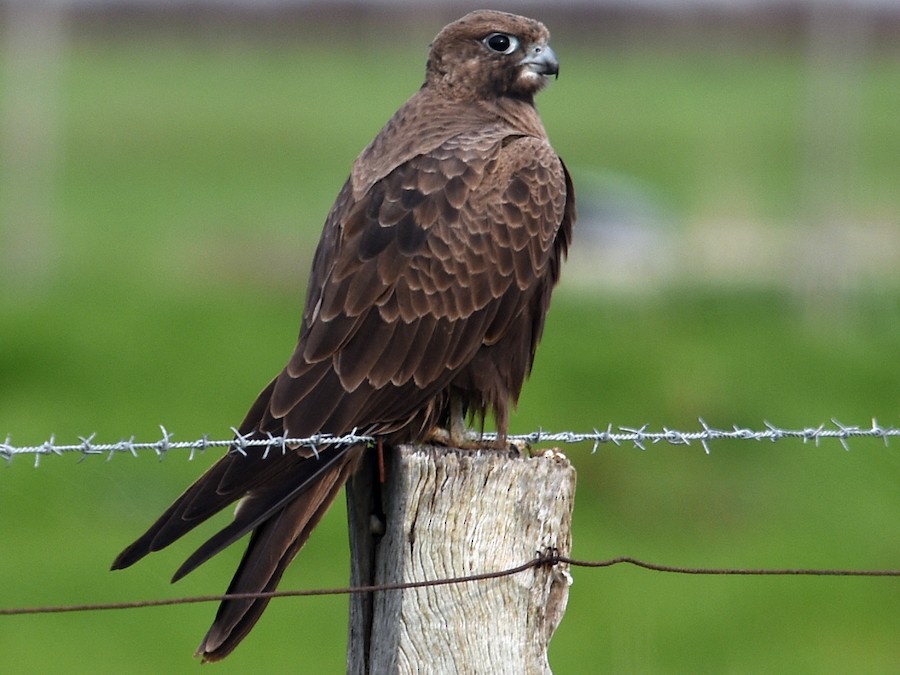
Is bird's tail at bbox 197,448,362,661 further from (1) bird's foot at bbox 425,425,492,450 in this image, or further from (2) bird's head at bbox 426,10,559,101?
(2) bird's head at bbox 426,10,559,101

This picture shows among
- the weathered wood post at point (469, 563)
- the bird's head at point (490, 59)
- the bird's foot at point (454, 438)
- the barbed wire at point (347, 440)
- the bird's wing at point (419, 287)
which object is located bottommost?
the weathered wood post at point (469, 563)

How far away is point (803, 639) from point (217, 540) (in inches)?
280

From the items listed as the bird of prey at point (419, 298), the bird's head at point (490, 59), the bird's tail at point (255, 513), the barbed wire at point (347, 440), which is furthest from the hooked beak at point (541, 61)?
the bird's tail at point (255, 513)

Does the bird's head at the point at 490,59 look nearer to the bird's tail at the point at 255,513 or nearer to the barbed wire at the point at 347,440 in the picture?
the barbed wire at the point at 347,440

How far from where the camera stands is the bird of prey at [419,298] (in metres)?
4.52

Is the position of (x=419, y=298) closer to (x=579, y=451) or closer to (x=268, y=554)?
(x=268, y=554)

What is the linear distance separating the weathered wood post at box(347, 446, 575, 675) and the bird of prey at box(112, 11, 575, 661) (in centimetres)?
61

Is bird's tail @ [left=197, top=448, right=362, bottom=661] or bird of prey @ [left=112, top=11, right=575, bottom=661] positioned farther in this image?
bird of prey @ [left=112, top=11, right=575, bottom=661]

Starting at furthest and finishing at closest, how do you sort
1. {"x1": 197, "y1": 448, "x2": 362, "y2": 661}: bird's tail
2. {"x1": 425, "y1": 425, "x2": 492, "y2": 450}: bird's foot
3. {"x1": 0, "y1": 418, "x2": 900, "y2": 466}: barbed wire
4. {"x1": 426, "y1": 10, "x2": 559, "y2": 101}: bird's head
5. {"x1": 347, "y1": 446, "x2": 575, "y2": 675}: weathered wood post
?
{"x1": 426, "y1": 10, "x2": 559, "y2": 101}: bird's head → {"x1": 425, "y1": 425, "x2": 492, "y2": 450}: bird's foot → {"x1": 197, "y1": 448, "x2": 362, "y2": 661}: bird's tail → {"x1": 347, "y1": 446, "x2": 575, "y2": 675}: weathered wood post → {"x1": 0, "y1": 418, "x2": 900, "y2": 466}: barbed wire

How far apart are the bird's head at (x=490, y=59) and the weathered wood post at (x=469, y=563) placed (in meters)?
2.23

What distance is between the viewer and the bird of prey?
452 centimetres

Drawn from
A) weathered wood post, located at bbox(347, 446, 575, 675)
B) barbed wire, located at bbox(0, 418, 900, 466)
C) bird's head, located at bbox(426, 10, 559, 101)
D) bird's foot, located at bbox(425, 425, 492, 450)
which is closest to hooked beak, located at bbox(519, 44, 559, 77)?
bird's head, located at bbox(426, 10, 559, 101)

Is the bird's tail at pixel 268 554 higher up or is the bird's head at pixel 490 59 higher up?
the bird's head at pixel 490 59

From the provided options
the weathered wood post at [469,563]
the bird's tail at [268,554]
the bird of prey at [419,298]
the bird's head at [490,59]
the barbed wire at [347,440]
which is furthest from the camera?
the bird's head at [490,59]
